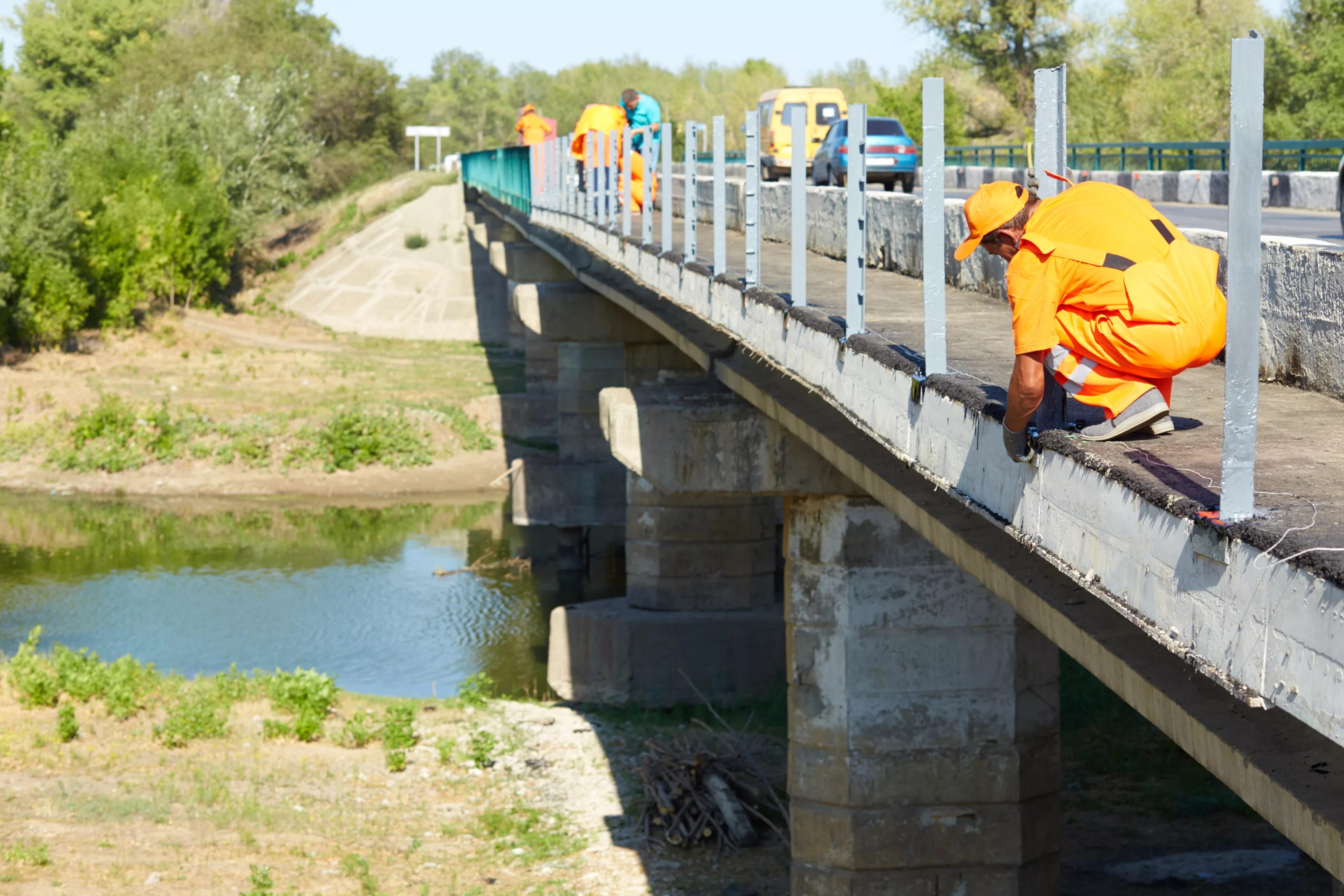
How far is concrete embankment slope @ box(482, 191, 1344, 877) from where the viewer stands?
284 cm

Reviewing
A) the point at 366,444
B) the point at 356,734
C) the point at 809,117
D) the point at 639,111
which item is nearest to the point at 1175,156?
the point at 809,117

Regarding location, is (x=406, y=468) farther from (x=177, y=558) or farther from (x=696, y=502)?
(x=696, y=502)

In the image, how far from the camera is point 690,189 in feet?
32.0

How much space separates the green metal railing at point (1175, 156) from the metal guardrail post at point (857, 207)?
1374cm

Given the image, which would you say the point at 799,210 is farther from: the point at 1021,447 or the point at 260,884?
the point at 260,884

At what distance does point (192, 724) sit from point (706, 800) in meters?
4.94

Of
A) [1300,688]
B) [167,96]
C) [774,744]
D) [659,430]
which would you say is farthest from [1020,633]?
[167,96]

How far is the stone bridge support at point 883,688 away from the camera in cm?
977

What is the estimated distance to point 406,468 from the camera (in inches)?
1266

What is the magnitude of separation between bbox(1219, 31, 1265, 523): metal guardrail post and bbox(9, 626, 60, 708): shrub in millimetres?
13685

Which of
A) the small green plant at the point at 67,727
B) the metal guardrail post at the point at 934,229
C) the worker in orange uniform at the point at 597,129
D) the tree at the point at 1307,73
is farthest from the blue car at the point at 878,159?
the metal guardrail post at the point at 934,229

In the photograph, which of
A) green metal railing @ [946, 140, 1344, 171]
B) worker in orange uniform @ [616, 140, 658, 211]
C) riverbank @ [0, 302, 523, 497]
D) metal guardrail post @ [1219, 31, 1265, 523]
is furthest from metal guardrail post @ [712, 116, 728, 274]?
riverbank @ [0, 302, 523, 497]

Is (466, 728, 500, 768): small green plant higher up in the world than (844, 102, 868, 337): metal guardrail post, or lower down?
lower down

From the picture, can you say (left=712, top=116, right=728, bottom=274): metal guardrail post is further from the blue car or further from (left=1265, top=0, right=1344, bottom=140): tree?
(left=1265, top=0, right=1344, bottom=140): tree
